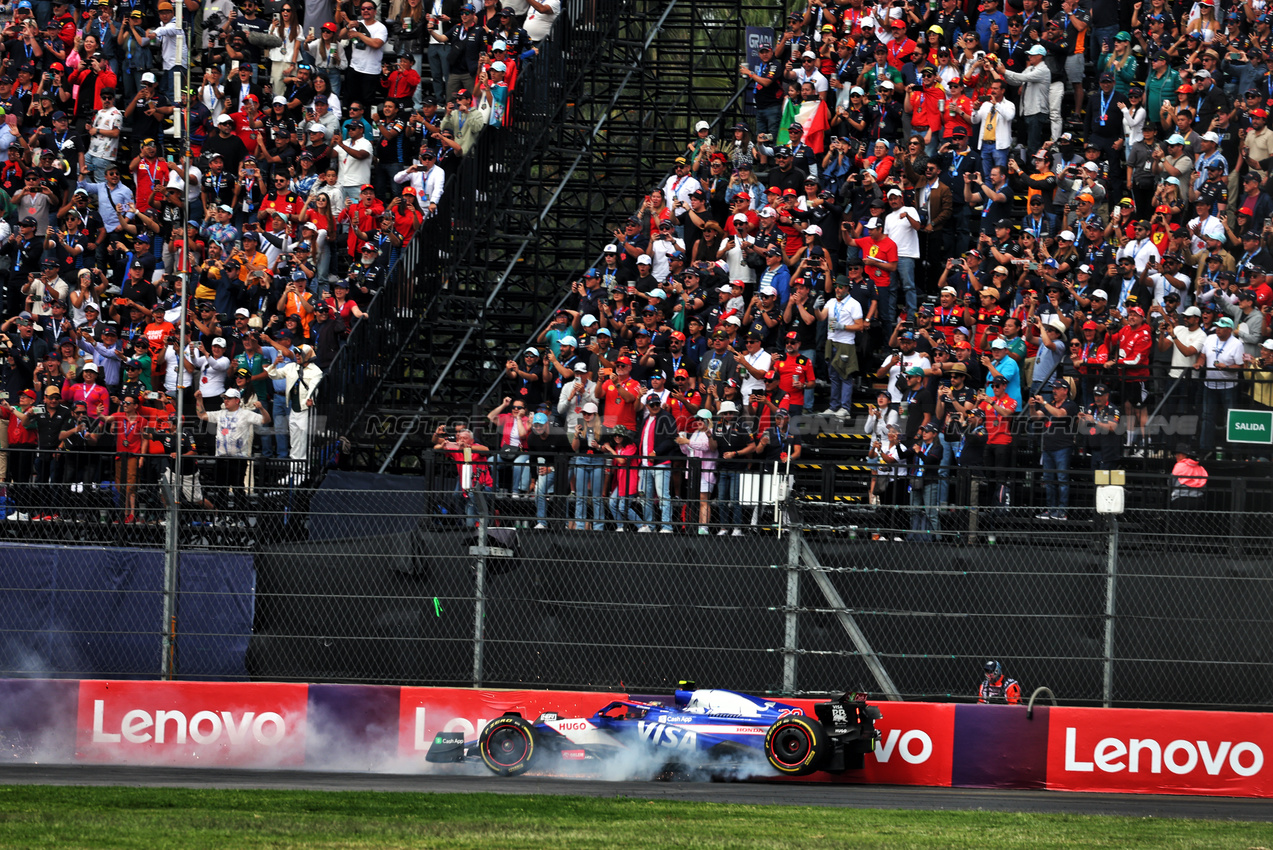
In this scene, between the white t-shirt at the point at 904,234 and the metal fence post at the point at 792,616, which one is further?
the white t-shirt at the point at 904,234

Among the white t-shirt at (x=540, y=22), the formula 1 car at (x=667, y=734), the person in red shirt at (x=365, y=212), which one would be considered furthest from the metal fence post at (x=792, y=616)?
the white t-shirt at (x=540, y=22)

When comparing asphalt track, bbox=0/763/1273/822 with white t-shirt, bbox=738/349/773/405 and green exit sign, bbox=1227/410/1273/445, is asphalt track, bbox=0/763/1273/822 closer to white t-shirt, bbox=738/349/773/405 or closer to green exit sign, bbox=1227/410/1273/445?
green exit sign, bbox=1227/410/1273/445

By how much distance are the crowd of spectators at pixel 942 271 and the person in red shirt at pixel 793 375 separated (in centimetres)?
3

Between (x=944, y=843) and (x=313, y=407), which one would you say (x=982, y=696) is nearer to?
(x=944, y=843)

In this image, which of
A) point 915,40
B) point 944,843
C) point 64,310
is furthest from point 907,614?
point 64,310

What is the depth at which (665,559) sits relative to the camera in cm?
1370

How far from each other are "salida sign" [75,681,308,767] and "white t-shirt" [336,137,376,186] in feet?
35.0

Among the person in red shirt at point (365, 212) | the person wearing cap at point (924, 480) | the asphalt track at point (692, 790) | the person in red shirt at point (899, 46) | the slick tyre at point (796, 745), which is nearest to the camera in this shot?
the asphalt track at point (692, 790)

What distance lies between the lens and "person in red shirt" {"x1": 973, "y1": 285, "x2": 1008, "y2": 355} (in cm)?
1830

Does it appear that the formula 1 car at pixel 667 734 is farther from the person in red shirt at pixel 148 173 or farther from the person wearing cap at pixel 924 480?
the person in red shirt at pixel 148 173

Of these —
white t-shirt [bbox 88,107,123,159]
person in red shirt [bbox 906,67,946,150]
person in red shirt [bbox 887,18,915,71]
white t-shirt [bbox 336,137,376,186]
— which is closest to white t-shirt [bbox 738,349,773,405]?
person in red shirt [bbox 906,67,946,150]

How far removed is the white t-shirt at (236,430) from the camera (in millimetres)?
18578

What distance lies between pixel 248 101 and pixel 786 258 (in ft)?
27.7

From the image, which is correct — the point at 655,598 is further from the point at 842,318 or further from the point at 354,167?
the point at 354,167
